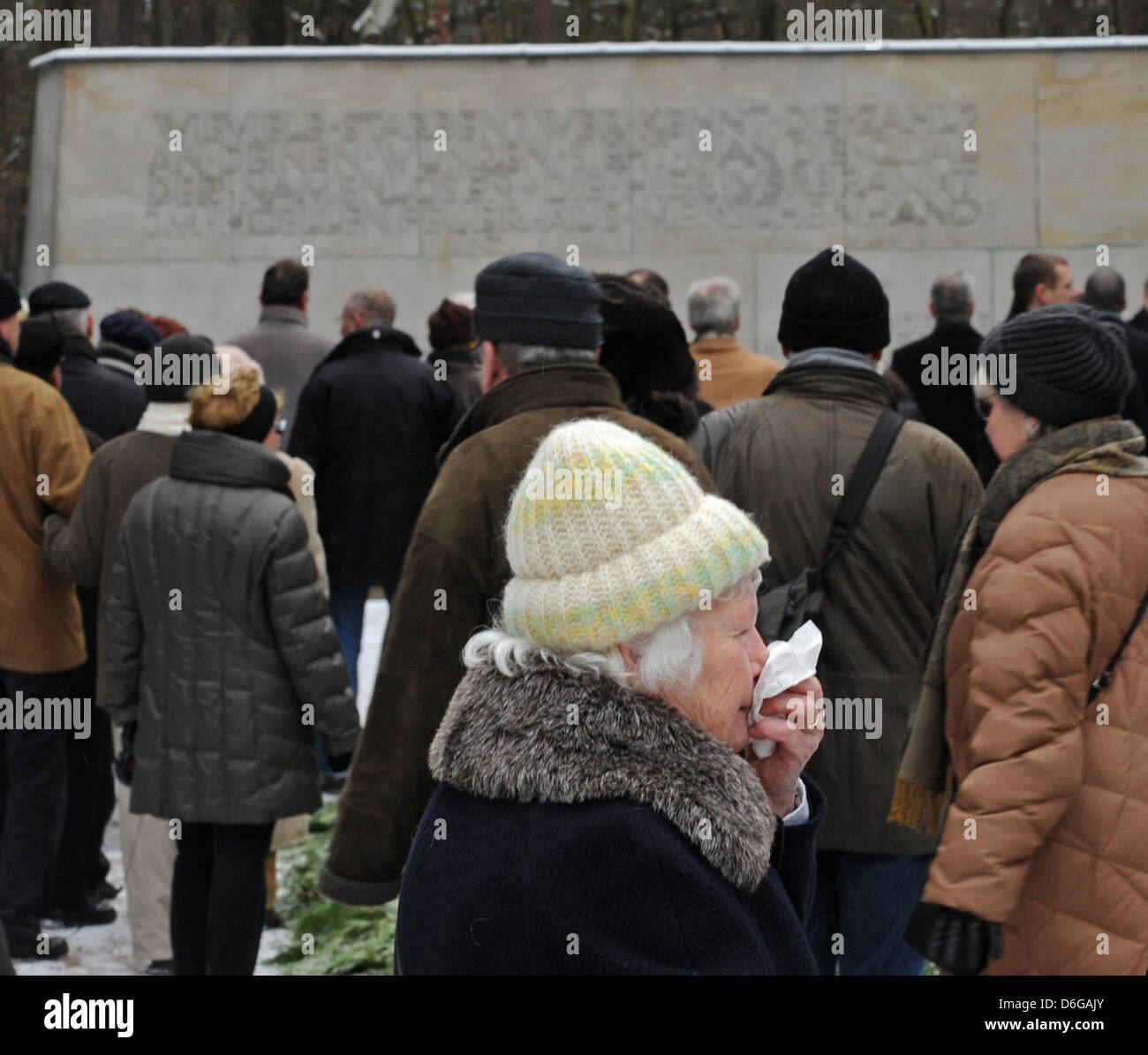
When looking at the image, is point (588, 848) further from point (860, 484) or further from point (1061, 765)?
point (860, 484)

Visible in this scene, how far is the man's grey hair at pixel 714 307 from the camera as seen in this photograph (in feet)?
24.4

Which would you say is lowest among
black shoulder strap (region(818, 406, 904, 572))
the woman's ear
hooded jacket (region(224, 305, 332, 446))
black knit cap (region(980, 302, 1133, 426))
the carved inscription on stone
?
the woman's ear

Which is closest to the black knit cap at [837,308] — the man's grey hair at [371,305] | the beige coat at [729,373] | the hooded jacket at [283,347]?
the beige coat at [729,373]

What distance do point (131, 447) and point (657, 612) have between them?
3.83 metres

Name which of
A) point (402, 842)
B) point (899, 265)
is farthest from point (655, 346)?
point (899, 265)

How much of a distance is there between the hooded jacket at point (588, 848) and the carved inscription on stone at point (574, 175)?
41.3 ft

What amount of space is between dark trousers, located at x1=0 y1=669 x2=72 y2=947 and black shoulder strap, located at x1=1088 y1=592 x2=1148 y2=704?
371 cm

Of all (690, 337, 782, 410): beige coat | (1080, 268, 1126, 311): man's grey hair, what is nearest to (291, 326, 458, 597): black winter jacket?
(690, 337, 782, 410): beige coat

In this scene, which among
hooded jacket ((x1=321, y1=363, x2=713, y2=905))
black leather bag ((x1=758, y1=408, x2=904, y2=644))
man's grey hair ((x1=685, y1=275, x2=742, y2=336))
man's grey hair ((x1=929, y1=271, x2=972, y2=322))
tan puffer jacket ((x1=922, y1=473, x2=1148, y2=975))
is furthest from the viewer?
man's grey hair ((x1=929, y1=271, x2=972, y2=322))

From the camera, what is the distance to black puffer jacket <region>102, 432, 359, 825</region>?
16.5 ft

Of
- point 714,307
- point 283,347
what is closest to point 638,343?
point 714,307

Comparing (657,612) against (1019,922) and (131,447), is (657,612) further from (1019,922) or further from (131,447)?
(131,447)

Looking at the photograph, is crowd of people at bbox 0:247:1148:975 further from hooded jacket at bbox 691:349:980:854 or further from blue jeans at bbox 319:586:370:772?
blue jeans at bbox 319:586:370:772

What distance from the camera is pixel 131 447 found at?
19.1ft
